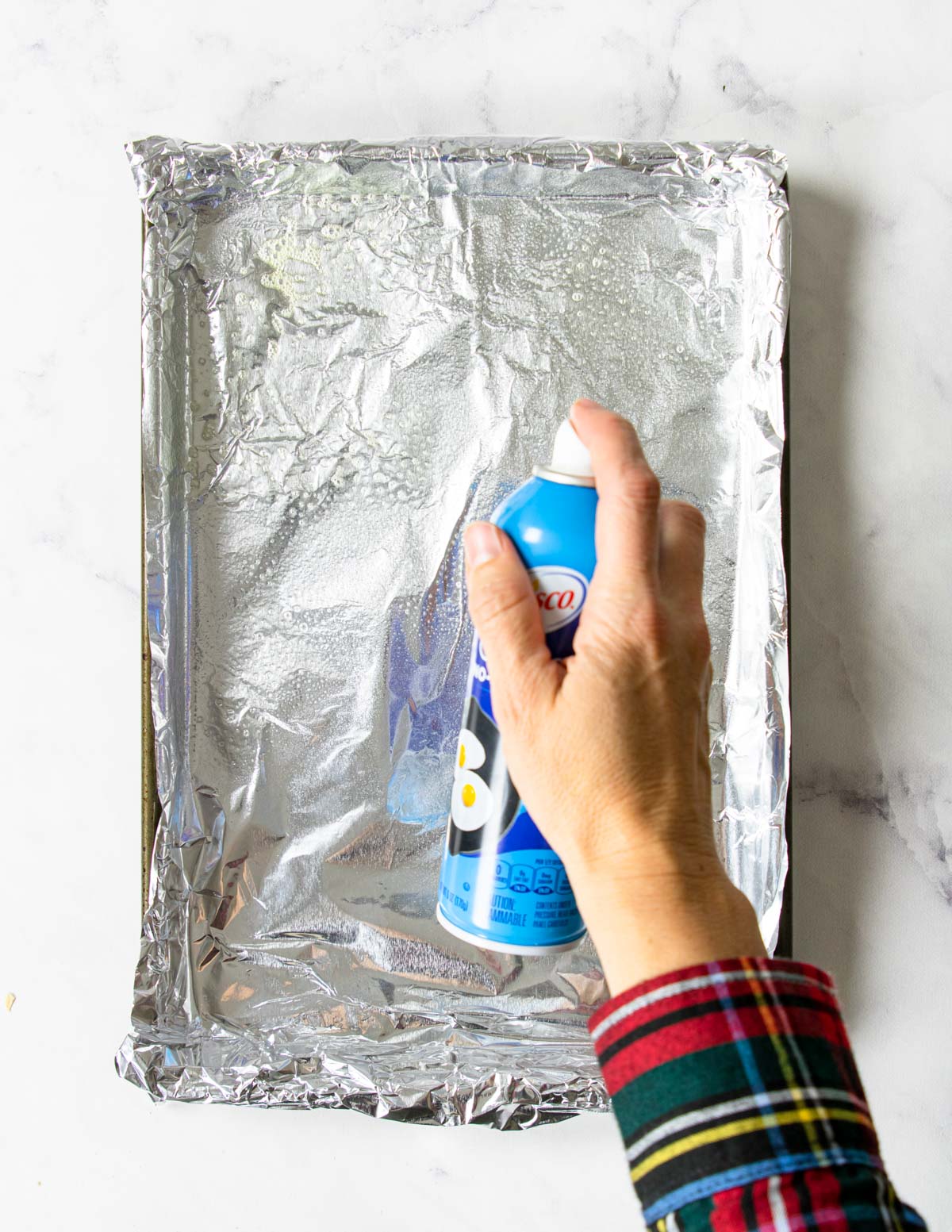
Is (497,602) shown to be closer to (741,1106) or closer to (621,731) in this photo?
(621,731)

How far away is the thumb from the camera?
525 mm

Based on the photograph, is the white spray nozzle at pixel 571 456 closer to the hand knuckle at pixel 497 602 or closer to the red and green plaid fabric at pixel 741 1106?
the hand knuckle at pixel 497 602

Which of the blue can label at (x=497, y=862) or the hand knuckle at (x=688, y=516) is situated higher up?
the hand knuckle at (x=688, y=516)

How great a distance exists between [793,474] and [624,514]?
324 mm

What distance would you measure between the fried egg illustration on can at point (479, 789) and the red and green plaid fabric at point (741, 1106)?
17 cm

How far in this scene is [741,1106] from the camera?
0.42 meters

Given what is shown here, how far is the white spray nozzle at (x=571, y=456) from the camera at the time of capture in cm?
53

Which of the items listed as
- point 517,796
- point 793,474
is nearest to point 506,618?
point 517,796

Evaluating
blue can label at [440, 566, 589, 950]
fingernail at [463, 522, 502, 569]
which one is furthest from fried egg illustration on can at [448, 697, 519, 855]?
fingernail at [463, 522, 502, 569]

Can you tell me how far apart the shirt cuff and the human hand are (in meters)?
0.03

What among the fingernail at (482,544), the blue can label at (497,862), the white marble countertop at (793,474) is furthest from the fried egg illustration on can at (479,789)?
the white marble countertop at (793,474)

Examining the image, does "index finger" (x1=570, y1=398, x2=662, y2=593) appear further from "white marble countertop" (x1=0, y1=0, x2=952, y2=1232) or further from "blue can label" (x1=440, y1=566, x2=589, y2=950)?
"white marble countertop" (x1=0, y1=0, x2=952, y2=1232)

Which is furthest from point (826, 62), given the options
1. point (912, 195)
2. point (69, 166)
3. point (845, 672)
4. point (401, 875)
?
point (401, 875)

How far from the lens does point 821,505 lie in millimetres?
762
